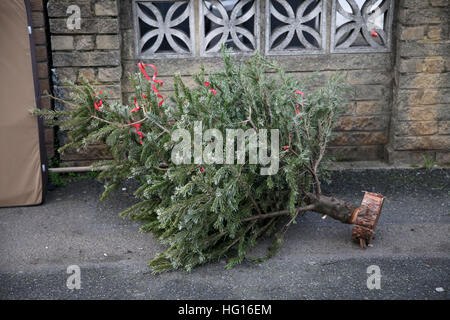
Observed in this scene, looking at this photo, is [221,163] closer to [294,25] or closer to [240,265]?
[240,265]

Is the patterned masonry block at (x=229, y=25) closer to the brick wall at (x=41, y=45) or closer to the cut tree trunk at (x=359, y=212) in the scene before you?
the brick wall at (x=41, y=45)

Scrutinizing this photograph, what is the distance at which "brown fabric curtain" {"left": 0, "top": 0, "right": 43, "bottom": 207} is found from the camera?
17.1ft

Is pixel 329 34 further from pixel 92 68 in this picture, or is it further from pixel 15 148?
pixel 15 148

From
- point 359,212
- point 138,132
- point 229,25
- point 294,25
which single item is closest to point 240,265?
point 359,212

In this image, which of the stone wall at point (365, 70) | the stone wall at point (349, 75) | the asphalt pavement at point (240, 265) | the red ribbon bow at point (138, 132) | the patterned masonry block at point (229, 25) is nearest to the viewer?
the asphalt pavement at point (240, 265)

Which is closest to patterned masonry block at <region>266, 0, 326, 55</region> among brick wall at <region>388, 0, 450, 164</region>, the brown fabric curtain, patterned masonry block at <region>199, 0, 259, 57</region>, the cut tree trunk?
patterned masonry block at <region>199, 0, 259, 57</region>

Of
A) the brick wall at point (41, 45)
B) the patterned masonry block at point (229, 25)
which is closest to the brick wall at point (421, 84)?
the patterned masonry block at point (229, 25)

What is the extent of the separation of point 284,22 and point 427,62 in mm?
1694

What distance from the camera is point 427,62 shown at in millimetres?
6039

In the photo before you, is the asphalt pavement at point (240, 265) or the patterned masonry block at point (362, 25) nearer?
the asphalt pavement at point (240, 265)

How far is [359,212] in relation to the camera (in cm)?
457

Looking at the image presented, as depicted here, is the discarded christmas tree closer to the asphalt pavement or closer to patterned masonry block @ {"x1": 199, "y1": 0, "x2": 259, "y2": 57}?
the asphalt pavement

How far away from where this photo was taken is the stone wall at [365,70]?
584 cm

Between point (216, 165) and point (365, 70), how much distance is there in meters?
2.96
